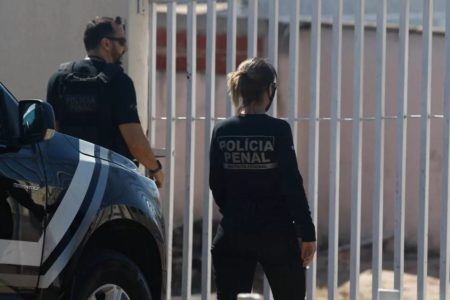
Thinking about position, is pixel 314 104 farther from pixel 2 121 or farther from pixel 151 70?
pixel 2 121

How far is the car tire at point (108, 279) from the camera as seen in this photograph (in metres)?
5.09

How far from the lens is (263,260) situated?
17.5 ft

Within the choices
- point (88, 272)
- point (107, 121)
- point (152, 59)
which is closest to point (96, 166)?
point (88, 272)

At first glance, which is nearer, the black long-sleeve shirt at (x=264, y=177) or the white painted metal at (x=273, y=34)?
the black long-sleeve shirt at (x=264, y=177)

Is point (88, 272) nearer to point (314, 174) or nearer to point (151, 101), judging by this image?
point (314, 174)

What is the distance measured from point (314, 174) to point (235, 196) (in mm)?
1677

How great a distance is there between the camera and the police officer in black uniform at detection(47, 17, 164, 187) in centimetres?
642

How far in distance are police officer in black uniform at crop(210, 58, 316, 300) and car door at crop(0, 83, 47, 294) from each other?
94 cm

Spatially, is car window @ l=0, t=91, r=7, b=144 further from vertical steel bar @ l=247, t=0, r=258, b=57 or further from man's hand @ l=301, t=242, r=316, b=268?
vertical steel bar @ l=247, t=0, r=258, b=57

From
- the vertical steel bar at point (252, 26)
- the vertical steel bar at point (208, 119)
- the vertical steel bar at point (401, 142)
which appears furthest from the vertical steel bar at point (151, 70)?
the vertical steel bar at point (401, 142)

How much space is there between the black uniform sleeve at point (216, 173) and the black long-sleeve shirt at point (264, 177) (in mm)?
68

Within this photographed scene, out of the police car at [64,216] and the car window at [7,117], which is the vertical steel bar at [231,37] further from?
the car window at [7,117]

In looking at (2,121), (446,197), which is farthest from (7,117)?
(446,197)

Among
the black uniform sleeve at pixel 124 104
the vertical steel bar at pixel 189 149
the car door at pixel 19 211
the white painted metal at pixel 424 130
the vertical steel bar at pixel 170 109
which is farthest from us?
the vertical steel bar at pixel 170 109
